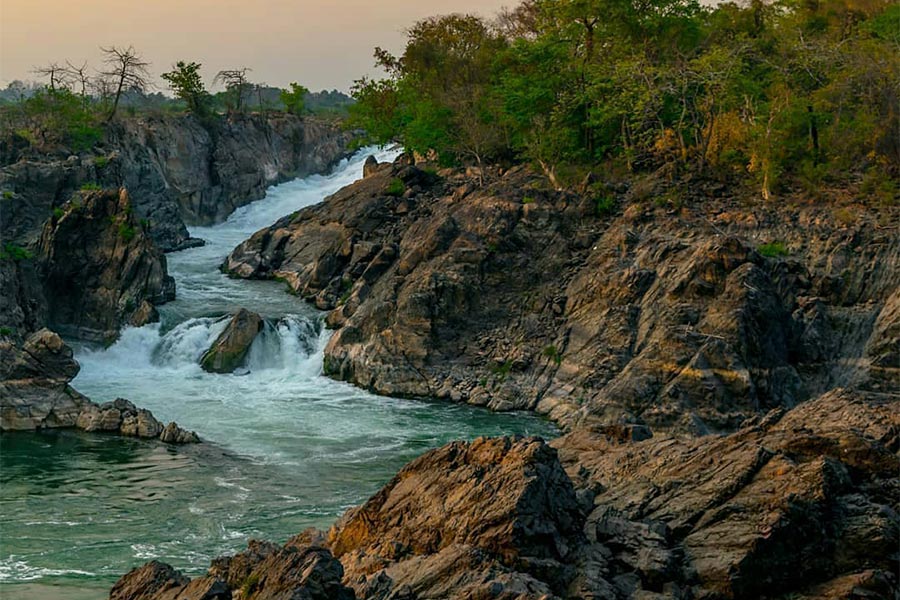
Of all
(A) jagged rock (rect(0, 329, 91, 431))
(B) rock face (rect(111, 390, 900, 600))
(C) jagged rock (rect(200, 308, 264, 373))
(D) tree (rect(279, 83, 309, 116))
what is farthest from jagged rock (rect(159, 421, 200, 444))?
(D) tree (rect(279, 83, 309, 116))

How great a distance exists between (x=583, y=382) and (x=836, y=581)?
60.2ft

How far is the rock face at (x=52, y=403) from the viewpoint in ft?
96.8

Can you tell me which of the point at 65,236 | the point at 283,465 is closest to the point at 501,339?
the point at 283,465

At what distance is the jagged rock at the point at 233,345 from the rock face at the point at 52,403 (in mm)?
6275

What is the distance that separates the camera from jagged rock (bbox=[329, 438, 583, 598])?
1348 cm

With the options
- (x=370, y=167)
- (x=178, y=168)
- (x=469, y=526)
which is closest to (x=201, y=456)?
(x=469, y=526)

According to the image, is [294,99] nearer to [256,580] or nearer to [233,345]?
[233,345]

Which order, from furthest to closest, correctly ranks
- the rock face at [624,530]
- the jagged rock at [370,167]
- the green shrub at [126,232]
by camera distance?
the jagged rock at [370,167], the green shrub at [126,232], the rock face at [624,530]

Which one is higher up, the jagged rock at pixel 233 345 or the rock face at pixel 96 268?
the rock face at pixel 96 268

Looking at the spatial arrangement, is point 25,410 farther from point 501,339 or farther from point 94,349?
point 501,339

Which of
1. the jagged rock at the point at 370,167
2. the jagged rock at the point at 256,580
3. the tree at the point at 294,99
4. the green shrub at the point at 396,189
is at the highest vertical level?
the tree at the point at 294,99

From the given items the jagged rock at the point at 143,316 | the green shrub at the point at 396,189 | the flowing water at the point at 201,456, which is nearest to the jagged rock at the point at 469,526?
the flowing water at the point at 201,456

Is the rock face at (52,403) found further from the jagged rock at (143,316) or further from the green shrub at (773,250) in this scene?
the green shrub at (773,250)

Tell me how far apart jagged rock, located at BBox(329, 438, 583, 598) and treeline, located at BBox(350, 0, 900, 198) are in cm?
2507
